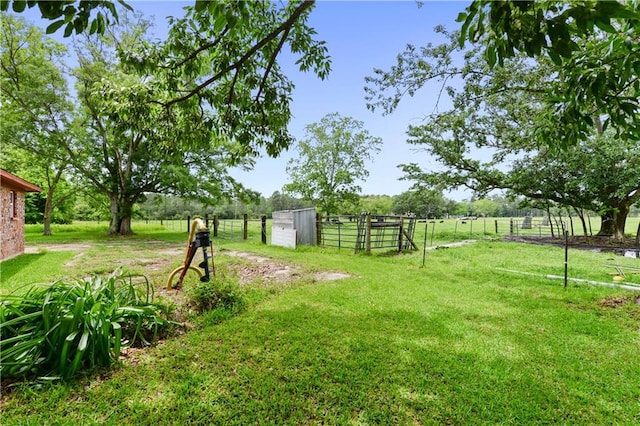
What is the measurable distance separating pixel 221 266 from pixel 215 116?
3.91 meters

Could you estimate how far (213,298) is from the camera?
4059 millimetres

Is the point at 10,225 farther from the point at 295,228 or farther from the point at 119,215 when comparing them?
the point at 295,228

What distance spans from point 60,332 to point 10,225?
31.1 feet

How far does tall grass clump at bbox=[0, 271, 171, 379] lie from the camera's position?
92.2 inches

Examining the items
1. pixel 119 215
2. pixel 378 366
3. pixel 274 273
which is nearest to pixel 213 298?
pixel 378 366

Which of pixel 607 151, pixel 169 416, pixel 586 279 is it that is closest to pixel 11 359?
pixel 169 416

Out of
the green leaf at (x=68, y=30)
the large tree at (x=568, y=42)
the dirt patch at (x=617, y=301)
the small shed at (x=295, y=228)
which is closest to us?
the large tree at (x=568, y=42)

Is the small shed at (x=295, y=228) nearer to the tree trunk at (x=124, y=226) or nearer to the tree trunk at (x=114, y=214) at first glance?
the tree trunk at (x=114, y=214)

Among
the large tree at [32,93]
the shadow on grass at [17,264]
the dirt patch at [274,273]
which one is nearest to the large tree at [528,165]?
the dirt patch at [274,273]

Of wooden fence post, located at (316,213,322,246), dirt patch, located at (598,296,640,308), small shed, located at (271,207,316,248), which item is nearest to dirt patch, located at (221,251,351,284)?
small shed, located at (271,207,316,248)

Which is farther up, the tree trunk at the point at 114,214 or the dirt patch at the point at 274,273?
the tree trunk at the point at 114,214

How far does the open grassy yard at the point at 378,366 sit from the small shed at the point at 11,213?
4.79 metres

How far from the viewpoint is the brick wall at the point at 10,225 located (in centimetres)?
819

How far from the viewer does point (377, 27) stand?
14.3 feet
